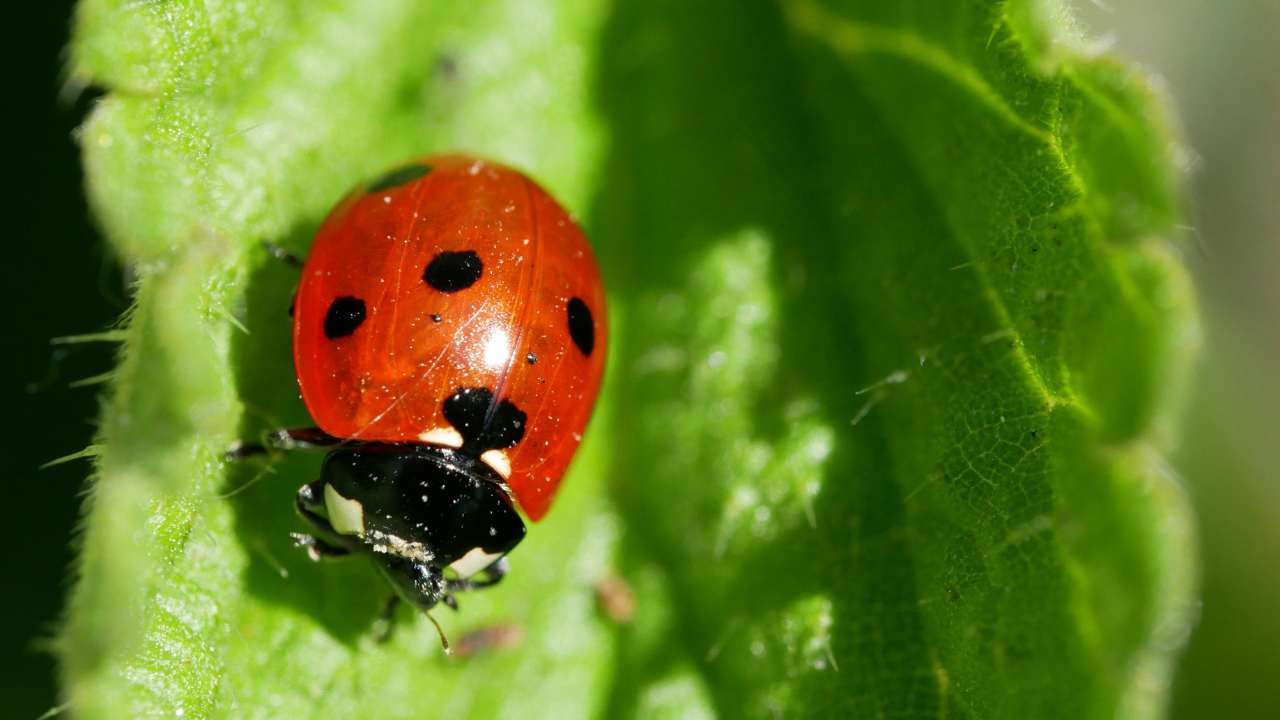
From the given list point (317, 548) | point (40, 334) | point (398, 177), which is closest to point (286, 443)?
point (317, 548)

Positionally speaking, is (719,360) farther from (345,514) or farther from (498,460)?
(345,514)

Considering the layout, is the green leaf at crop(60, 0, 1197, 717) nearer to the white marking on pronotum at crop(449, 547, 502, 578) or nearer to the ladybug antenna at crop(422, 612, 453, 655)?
the ladybug antenna at crop(422, 612, 453, 655)

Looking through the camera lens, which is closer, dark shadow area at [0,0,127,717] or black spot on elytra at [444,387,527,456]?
black spot on elytra at [444,387,527,456]

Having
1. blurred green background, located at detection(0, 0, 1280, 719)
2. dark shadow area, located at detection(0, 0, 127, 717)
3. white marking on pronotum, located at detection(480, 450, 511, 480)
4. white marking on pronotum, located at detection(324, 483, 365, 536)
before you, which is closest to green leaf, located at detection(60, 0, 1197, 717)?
white marking on pronotum, located at detection(324, 483, 365, 536)

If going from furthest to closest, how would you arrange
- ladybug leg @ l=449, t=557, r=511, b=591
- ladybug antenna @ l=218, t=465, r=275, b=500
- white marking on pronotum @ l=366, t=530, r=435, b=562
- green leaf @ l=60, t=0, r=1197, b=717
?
ladybug leg @ l=449, t=557, r=511, b=591
white marking on pronotum @ l=366, t=530, r=435, b=562
ladybug antenna @ l=218, t=465, r=275, b=500
green leaf @ l=60, t=0, r=1197, b=717

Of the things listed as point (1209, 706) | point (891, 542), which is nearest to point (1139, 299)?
point (891, 542)

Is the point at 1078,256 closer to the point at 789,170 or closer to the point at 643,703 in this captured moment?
the point at 789,170
